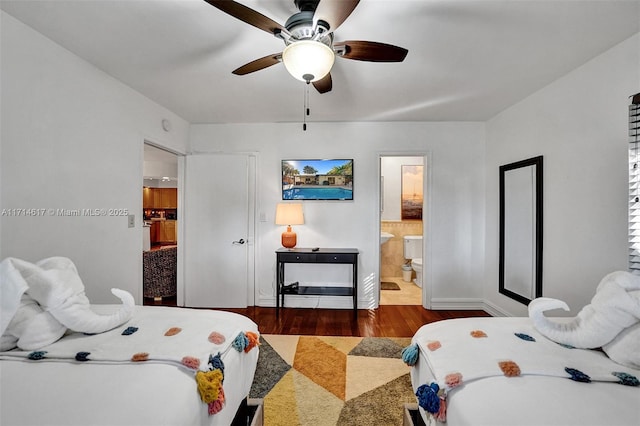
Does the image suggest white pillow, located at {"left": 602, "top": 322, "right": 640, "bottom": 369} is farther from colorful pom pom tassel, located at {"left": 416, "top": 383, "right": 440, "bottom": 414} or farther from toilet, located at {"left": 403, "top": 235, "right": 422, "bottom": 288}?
toilet, located at {"left": 403, "top": 235, "right": 422, "bottom": 288}

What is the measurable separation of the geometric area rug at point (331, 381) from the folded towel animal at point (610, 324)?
0.99 m

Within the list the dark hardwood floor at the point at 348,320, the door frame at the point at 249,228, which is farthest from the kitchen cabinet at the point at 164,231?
the door frame at the point at 249,228

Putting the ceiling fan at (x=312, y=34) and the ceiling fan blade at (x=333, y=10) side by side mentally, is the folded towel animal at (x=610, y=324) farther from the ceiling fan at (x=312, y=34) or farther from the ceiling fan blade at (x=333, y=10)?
the ceiling fan blade at (x=333, y=10)

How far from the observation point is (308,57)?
1411 mm

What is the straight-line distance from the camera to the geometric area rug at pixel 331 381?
1712mm

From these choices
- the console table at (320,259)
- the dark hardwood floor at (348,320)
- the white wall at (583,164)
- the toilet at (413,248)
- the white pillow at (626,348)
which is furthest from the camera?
the toilet at (413,248)

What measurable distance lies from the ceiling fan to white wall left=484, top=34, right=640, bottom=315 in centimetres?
159

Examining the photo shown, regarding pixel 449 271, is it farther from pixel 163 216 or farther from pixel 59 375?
pixel 163 216

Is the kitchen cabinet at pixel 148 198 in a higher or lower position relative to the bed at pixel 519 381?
higher

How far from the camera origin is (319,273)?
368 cm

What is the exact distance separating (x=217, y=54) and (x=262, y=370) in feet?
8.04

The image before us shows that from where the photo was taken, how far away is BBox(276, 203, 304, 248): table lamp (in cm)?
339

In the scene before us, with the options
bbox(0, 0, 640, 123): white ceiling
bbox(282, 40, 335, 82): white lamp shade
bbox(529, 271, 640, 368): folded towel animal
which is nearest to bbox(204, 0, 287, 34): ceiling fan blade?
bbox(282, 40, 335, 82): white lamp shade

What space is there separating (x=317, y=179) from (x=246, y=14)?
95.0 inches
